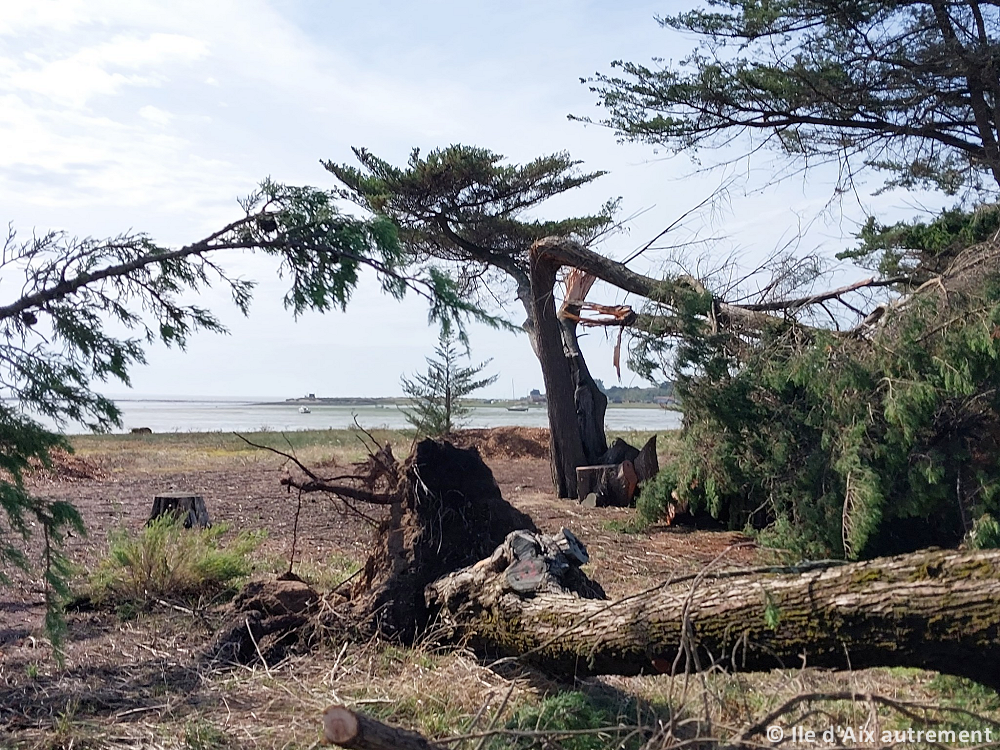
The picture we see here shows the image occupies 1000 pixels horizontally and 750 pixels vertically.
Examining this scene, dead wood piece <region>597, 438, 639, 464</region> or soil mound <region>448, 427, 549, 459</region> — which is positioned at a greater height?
dead wood piece <region>597, 438, 639, 464</region>

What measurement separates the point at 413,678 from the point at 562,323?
1148 cm

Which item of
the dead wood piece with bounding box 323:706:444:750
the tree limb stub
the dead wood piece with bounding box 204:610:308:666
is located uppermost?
the tree limb stub

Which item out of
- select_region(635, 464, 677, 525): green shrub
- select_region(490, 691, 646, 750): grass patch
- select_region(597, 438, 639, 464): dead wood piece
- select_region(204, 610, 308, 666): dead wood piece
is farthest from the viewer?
select_region(597, 438, 639, 464): dead wood piece

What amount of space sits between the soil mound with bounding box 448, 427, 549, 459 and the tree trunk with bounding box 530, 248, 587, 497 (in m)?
7.92

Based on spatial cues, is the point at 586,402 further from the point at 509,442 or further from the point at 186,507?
the point at 509,442

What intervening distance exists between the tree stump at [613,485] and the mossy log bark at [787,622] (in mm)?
7639

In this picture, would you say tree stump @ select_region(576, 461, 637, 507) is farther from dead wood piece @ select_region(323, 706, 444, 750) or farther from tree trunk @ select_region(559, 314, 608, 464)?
dead wood piece @ select_region(323, 706, 444, 750)

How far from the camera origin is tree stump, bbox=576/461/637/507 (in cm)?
1209

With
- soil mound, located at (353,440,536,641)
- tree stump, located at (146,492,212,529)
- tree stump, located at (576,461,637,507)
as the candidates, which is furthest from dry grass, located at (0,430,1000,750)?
tree stump, located at (576,461,637,507)

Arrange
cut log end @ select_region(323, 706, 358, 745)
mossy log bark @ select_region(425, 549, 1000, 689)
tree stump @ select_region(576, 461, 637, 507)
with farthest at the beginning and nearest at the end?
tree stump @ select_region(576, 461, 637, 507), mossy log bark @ select_region(425, 549, 1000, 689), cut log end @ select_region(323, 706, 358, 745)

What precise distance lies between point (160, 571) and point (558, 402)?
7857 millimetres

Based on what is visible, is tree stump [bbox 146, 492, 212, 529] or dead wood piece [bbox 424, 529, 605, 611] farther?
tree stump [bbox 146, 492, 212, 529]

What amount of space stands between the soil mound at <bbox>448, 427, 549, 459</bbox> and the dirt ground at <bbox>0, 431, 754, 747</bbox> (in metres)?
4.61

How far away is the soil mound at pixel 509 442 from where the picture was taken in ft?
73.2
